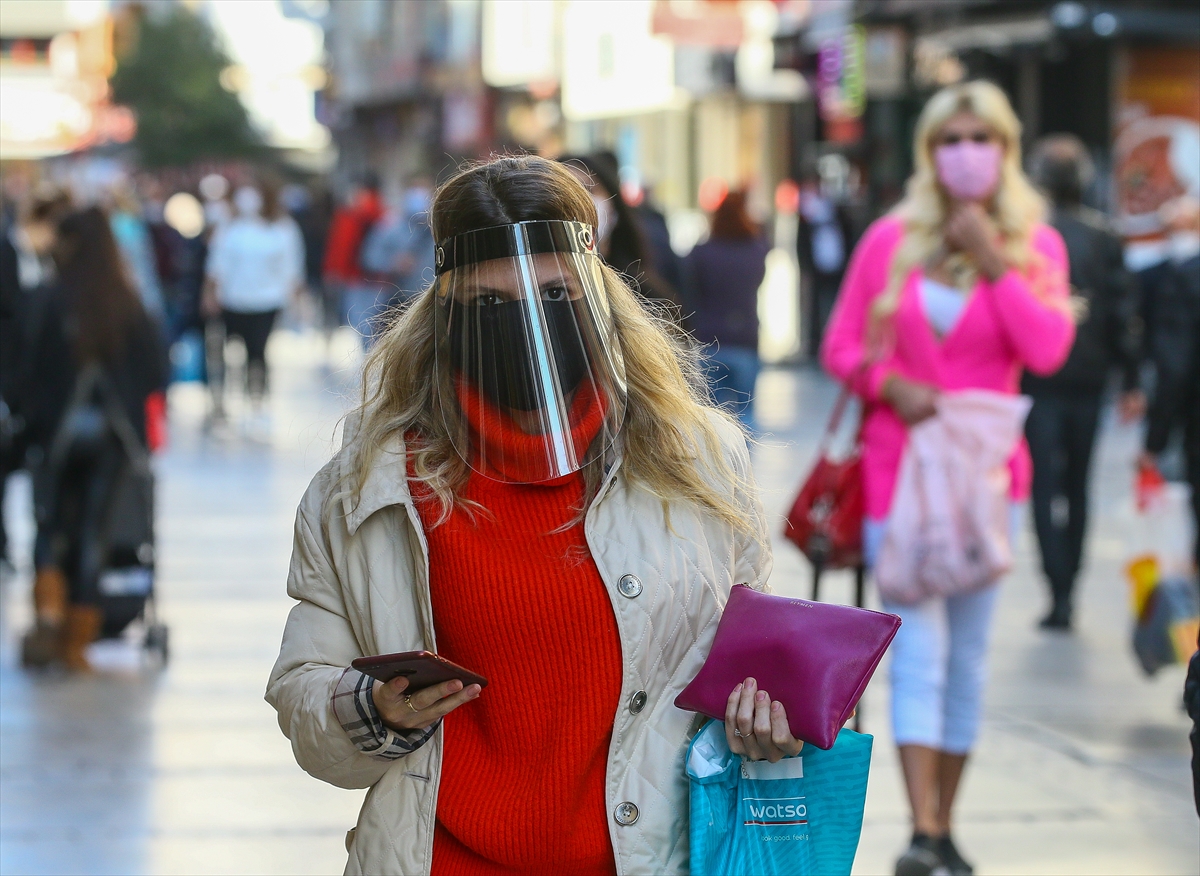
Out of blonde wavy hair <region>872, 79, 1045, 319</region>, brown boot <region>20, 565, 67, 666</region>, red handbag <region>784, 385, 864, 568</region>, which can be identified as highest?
blonde wavy hair <region>872, 79, 1045, 319</region>

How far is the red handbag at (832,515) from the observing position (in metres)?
4.76

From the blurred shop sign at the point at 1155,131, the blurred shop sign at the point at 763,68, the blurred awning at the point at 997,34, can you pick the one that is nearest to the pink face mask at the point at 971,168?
the blurred awning at the point at 997,34

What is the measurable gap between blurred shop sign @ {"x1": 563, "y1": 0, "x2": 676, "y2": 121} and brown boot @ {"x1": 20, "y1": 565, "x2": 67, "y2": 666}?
19.1 m

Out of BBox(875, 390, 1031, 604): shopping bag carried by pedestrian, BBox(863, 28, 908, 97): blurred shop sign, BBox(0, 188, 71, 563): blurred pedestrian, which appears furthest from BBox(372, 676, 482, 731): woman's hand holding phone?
BBox(863, 28, 908, 97): blurred shop sign

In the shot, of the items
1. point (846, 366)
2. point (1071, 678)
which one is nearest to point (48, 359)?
point (846, 366)

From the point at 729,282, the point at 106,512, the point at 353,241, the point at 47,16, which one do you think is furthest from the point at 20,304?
the point at 47,16

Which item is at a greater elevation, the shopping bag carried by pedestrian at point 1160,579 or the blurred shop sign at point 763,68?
the blurred shop sign at point 763,68

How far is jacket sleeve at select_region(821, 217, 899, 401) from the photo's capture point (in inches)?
191

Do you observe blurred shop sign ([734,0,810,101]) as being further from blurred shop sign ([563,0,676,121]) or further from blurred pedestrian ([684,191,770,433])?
blurred pedestrian ([684,191,770,433])

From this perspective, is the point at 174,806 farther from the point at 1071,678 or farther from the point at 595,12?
the point at 595,12

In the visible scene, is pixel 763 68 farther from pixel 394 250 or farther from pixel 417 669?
pixel 417 669

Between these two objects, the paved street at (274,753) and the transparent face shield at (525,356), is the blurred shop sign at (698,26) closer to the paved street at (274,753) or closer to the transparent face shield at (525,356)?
the paved street at (274,753)

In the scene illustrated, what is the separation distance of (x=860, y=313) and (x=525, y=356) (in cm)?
286

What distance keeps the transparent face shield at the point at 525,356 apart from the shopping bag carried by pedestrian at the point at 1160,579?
14.6 feet
